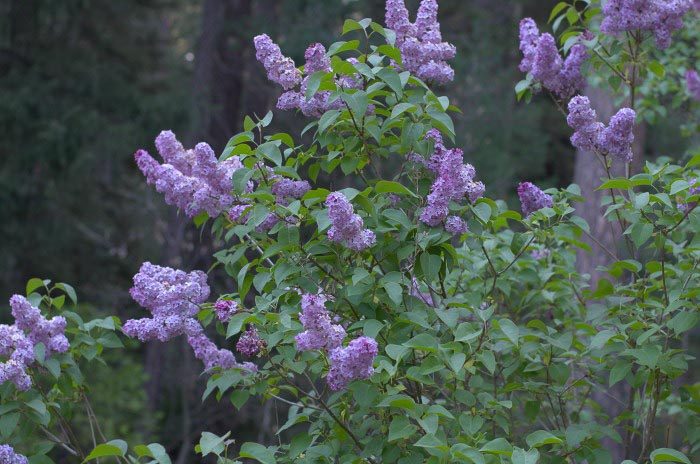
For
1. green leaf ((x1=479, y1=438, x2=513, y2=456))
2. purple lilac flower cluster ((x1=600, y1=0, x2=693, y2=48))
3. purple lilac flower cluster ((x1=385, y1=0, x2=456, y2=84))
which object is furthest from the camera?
purple lilac flower cluster ((x1=600, y1=0, x2=693, y2=48))

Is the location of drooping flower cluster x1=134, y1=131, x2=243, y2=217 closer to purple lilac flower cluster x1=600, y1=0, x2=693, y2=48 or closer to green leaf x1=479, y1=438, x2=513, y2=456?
green leaf x1=479, y1=438, x2=513, y2=456

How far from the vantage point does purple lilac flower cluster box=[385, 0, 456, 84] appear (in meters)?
2.96

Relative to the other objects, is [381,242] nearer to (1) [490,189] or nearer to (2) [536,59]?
(2) [536,59]

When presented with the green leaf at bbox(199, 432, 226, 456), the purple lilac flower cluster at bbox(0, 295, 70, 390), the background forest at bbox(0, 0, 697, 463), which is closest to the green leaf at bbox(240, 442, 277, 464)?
the green leaf at bbox(199, 432, 226, 456)

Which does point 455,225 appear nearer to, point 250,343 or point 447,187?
point 447,187

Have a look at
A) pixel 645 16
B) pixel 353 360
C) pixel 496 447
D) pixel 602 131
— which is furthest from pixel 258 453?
pixel 645 16

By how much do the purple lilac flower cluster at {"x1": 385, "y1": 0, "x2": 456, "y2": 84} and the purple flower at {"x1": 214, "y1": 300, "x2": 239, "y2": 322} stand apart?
36.0 inches

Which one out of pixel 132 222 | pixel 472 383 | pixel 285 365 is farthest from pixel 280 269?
pixel 132 222

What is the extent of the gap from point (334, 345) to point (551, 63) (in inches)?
61.7

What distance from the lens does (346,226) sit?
2469mm

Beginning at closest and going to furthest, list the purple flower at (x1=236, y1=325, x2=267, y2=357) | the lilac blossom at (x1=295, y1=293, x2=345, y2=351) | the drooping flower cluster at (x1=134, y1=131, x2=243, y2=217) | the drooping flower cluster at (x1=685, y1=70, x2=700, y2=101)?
the lilac blossom at (x1=295, y1=293, x2=345, y2=351) < the purple flower at (x1=236, y1=325, x2=267, y2=357) < the drooping flower cluster at (x1=134, y1=131, x2=243, y2=217) < the drooping flower cluster at (x1=685, y1=70, x2=700, y2=101)

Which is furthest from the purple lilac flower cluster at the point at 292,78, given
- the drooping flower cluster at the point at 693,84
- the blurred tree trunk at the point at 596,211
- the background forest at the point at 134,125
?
the background forest at the point at 134,125

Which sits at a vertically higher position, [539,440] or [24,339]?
[24,339]

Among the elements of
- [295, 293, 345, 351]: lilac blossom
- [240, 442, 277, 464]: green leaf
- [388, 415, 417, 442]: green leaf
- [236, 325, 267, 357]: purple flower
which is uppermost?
[236, 325, 267, 357]: purple flower
